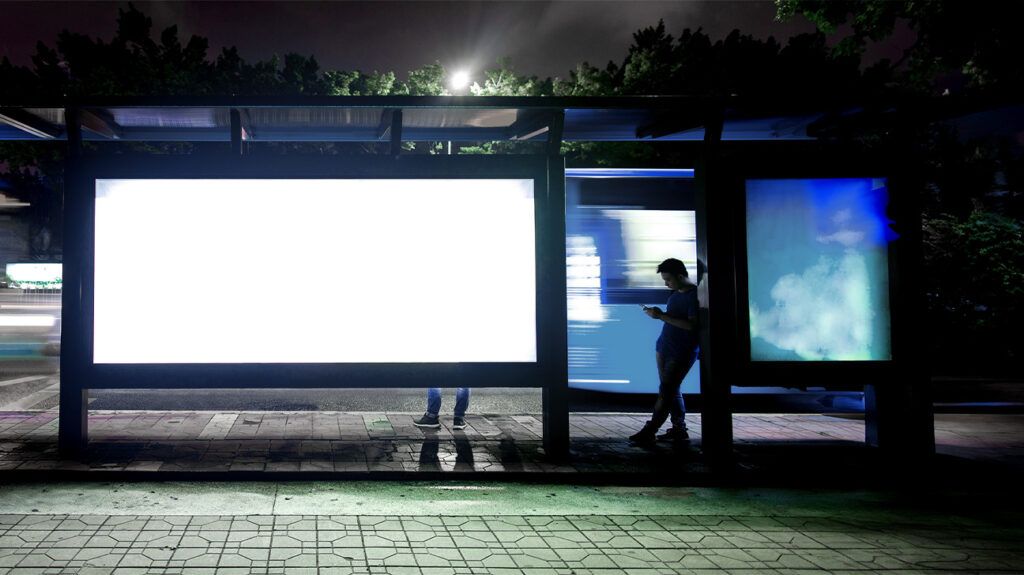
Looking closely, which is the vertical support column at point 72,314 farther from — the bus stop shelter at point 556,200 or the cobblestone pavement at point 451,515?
the cobblestone pavement at point 451,515

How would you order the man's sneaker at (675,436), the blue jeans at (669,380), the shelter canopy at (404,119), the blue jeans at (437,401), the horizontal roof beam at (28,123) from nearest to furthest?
the shelter canopy at (404,119)
the horizontal roof beam at (28,123)
the blue jeans at (669,380)
the man's sneaker at (675,436)
the blue jeans at (437,401)

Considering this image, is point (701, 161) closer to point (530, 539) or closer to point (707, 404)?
point (707, 404)

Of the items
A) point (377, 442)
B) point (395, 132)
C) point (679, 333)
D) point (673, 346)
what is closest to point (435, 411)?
point (377, 442)

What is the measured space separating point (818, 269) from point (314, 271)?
4.91 meters

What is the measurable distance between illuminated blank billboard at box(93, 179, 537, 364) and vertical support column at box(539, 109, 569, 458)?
6.7 inches

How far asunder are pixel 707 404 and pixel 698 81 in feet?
59.9

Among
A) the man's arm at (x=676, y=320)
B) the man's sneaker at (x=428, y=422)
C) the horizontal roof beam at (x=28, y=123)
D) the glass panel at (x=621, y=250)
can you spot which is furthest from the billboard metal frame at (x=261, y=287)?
the glass panel at (x=621, y=250)

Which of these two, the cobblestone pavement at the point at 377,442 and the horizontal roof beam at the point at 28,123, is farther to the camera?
the horizontal roof beam at the point at 28,123

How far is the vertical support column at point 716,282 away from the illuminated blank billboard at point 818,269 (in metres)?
0.42

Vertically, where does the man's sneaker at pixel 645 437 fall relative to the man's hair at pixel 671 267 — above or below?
below

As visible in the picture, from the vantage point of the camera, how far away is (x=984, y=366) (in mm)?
16781

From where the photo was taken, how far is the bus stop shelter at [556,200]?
6348 millimetres

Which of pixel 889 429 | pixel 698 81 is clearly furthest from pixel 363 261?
pixel 698 81

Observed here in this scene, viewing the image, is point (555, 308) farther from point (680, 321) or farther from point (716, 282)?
point (716, 282)
